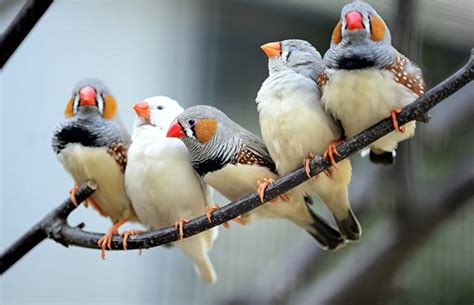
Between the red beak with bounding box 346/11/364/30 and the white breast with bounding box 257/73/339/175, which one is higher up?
the red beak with bounding box 346/11/364/30

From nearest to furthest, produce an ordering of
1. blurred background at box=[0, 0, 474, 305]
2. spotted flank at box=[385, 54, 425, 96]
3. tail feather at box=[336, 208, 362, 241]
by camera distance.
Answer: spotted flank at box=[385, 54, 425, 96]
tail feather at box=[336, 208, 362, 241]
blurred background at box=[0, 0, 474, 305]

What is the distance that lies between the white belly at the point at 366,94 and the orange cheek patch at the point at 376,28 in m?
0.05

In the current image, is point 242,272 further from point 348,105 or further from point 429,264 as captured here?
point 348,105

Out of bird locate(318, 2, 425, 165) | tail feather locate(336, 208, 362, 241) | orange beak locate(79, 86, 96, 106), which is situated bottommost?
tail feather locate(336, 208, 362, 241)

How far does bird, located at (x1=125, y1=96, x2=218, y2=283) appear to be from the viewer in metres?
1.28

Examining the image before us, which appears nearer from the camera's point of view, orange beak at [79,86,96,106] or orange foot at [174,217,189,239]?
orange foot at [174,217,189,239]

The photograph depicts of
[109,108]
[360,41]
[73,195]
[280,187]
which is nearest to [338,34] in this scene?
[360,41]

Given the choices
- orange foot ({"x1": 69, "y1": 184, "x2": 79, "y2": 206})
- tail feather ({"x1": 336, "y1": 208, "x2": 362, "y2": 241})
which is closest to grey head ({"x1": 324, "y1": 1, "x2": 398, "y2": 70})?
tail feather ({"x1": 336, "y1": 208, "x2": 362, "y2": 241})

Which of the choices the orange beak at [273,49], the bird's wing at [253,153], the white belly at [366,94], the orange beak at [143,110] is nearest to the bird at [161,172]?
the orange beak at [143,110]

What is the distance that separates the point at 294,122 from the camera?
114cm

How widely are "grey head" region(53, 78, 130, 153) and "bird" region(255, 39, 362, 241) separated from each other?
0.31 metres

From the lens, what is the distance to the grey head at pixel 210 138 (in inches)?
46.4

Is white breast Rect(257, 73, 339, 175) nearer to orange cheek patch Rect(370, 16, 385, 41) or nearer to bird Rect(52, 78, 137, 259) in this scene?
orange cheek patch Rect(370, 16, 385, 41)

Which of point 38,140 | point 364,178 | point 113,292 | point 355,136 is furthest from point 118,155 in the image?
point 113,292
